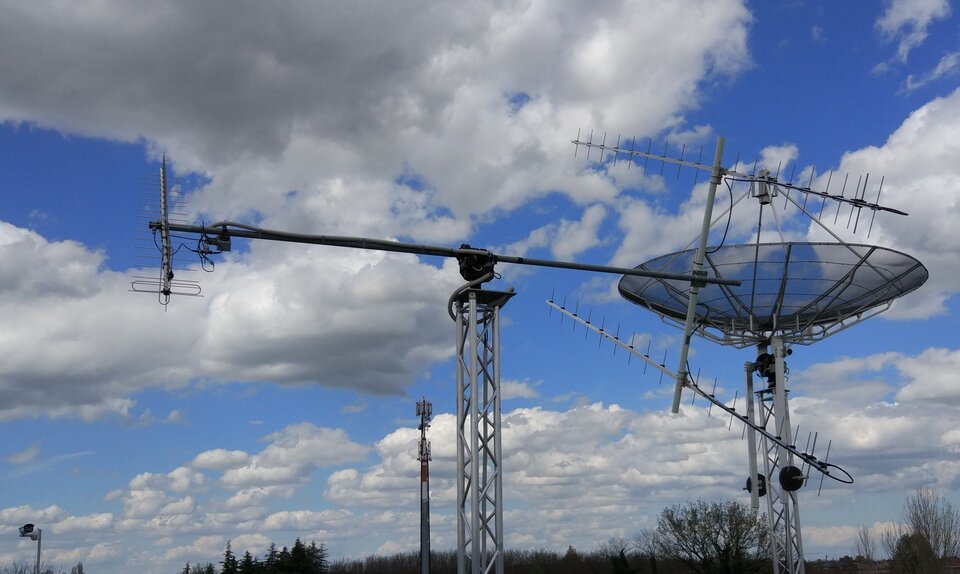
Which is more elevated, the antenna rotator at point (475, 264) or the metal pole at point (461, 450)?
the antenna rotator at point (475, 264)

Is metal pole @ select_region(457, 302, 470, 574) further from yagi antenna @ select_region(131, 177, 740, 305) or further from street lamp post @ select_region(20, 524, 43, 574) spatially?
street lamp post @ select_region(20, 524, 43, 574)

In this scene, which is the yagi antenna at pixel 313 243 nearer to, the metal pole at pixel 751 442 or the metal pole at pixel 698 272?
the metal pole at pixel 698 272

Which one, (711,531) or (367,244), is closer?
(367,244)

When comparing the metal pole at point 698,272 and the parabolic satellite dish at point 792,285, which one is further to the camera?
the parabolic satellite dish at point 792,285

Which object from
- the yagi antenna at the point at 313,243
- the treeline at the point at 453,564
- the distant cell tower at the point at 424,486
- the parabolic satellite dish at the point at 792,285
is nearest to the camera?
the yagi antenna at the point at 313,243

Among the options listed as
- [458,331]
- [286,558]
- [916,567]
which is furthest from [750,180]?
[286,558]

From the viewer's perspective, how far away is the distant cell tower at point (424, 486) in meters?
63.3

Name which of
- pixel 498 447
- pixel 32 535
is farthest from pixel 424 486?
pixel 498 447

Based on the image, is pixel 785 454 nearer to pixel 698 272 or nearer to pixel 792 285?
pixel 792 285

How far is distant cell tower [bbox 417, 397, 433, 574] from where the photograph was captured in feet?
208

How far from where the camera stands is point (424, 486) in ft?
217

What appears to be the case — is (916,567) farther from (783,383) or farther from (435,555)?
(435,555)

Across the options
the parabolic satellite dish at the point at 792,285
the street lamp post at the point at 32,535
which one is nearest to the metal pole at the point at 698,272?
the parabolic satellite dish at the point at 792,285

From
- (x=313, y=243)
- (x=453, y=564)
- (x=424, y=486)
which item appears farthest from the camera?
(x=453, y=564)
